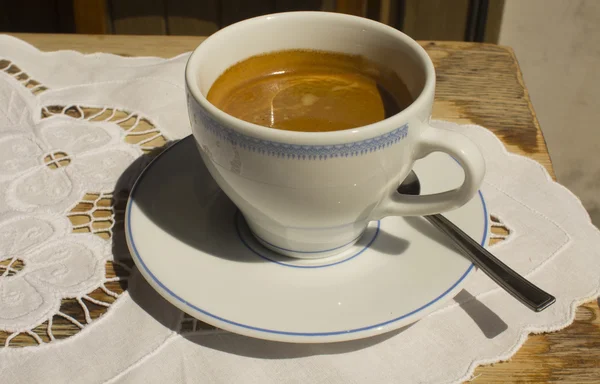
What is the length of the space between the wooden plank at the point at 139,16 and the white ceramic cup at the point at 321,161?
1.59 m

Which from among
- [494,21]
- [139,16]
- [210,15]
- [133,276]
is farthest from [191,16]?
[133,276]

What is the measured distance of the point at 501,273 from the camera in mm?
641

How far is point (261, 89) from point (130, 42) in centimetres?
Answer: 46

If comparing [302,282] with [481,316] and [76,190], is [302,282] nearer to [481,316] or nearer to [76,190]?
[481,316]

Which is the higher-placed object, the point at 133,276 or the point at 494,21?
the point at 133,276

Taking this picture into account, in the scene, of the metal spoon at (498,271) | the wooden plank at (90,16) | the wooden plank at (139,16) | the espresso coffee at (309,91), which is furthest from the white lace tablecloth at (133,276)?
the wooden plank at (139,16)

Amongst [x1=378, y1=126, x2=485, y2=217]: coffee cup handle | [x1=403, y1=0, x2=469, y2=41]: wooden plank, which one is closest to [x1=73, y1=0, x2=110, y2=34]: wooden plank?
[x1=403, y1=0, x2=469, y2=41]: wooden plank

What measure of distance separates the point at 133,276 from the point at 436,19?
5.05ft

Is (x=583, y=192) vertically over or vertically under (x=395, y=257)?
under

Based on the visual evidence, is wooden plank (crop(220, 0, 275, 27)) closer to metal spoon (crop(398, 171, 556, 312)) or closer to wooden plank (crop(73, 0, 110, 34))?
wooden plank (crop(73, 0, 110, 34))

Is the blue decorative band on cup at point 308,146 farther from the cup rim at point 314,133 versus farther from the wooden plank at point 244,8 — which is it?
the wooden plank at point 244,8

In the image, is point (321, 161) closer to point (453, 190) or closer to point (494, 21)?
point (453, 190)

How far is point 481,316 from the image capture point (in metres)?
0.65

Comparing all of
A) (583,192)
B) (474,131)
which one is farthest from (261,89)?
(583,192)
